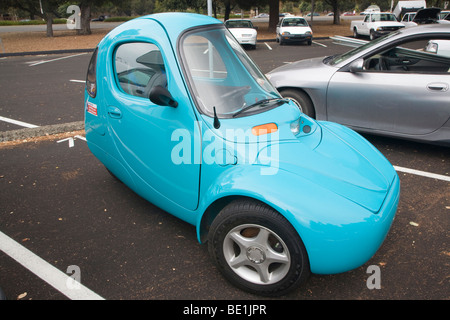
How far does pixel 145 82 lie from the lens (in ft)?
9.81

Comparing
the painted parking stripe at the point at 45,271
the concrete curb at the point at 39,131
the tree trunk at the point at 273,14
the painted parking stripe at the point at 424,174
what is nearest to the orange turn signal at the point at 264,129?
the painted parking stripe at the point at 45,271

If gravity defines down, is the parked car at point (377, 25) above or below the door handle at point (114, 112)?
above

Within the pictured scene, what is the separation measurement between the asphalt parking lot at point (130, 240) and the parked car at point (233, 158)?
0.32 meters

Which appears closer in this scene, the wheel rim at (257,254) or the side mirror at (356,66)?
the wheel rim at (257,254)

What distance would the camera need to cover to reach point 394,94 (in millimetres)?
4535

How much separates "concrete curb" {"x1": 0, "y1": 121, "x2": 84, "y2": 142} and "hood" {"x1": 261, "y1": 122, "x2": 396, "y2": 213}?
4353mm

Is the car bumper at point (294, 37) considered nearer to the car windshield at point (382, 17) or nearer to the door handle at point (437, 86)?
the car windshield at point (382, 17)

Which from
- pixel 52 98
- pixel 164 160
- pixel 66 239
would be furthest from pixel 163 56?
pixel 52 98

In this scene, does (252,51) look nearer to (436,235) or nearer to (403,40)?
(403,40)

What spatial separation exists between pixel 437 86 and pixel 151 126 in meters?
3.51

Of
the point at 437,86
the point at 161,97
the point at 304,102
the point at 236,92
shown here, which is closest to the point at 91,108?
the point at 161,97

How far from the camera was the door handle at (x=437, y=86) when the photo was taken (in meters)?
4.29
